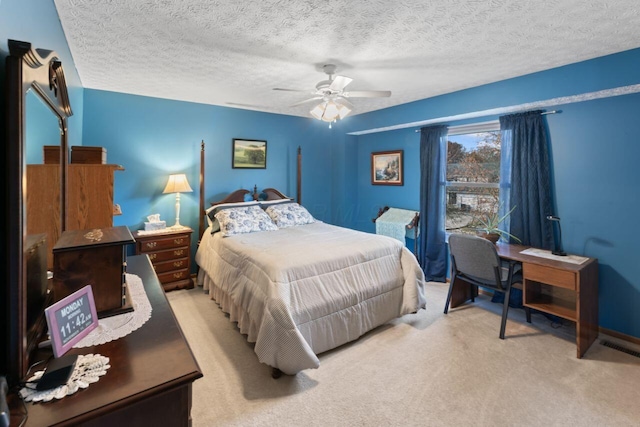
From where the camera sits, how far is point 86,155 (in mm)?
2191

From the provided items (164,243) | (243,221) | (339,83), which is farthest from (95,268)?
(164,243)

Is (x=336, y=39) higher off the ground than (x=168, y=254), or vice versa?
(x=336, y=39)

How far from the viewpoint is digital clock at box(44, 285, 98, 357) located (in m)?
0.92

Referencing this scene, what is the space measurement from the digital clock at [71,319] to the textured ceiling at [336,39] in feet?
5.60

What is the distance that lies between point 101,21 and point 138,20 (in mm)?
249

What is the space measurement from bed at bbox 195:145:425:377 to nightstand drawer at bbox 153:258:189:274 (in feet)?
1.30

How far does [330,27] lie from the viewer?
6.83 ft

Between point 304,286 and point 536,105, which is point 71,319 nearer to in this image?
point 304,286

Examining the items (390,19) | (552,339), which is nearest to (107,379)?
(390,19)

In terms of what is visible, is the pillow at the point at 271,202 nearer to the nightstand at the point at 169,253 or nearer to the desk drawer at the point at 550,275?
the nightstand at the point at 169,253

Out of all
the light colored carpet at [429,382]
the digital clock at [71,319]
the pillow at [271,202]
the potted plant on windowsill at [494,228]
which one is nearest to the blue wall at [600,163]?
the potted plant on windowsill at [494,228]

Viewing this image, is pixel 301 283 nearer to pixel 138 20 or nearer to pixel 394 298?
pixel 394 298

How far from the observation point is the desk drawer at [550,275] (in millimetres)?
2459

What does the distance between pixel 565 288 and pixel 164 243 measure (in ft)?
13.5
